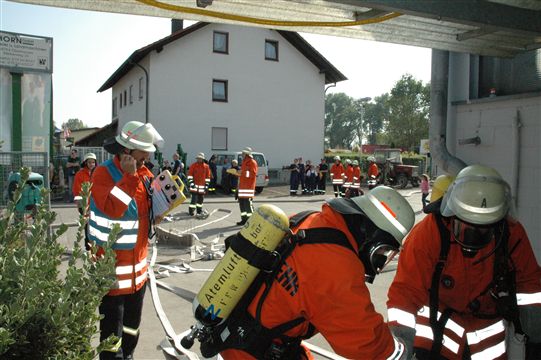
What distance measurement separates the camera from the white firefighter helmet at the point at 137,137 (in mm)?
3496

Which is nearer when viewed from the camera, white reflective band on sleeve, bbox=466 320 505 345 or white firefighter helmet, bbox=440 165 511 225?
white firefighter helmet, bbox=440 165 511 225

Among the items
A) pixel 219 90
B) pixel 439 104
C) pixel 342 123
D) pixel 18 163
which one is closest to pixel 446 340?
pixel 439 104

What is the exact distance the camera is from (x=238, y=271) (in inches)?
82.6

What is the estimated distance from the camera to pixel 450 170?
3.77 metres

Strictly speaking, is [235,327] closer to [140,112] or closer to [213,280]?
[213,280]

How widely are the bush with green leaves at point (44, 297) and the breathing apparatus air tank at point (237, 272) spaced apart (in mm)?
503

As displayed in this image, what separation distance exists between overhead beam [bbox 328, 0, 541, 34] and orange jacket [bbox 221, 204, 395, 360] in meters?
1.11

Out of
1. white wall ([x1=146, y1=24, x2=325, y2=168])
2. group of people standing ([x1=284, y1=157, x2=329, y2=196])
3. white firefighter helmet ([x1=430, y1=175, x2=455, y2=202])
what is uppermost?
white wall ([x1=146, y1=24, x2=325, y2=168])

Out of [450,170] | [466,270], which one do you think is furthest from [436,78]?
[466,270]

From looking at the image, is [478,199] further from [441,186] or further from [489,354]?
[441,186]

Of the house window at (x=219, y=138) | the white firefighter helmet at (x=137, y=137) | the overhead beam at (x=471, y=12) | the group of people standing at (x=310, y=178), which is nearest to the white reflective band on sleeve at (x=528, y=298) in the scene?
the overhead beam at (x=471, y=12)

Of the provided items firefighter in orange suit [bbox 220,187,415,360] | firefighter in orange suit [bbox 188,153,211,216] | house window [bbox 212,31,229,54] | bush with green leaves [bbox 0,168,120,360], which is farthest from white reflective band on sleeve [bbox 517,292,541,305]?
house window [bbox 212,31,229,54]

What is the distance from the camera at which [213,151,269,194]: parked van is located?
20125 millimetres

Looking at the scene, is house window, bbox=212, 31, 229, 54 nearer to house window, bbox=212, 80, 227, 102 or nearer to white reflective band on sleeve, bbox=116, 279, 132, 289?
house window, bbox=212, 80, 227, 102
